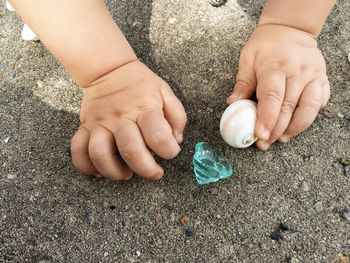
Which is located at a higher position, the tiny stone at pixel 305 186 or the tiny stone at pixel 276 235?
the tiny stone at pixel 305 186

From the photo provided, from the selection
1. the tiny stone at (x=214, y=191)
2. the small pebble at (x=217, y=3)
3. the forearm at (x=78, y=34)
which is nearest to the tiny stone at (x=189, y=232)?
the tiny stone at (x=214, y=191)

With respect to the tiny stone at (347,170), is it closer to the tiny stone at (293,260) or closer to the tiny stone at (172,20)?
the tiny stone at (293,260)

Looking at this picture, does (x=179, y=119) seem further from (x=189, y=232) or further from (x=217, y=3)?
(x=217, y=3)

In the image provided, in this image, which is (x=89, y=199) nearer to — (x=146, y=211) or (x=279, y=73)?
(x=146, y=211)

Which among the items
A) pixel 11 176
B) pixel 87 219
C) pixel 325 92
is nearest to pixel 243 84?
pixel 325 92

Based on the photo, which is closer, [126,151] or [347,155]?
[126,151]

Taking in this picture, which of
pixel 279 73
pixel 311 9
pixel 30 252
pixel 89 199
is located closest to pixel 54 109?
pixel 89 199

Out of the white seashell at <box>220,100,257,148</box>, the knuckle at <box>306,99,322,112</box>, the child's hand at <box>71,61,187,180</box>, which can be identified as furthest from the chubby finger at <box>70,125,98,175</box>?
the knuckle at <box>306,99,322,112</box>
